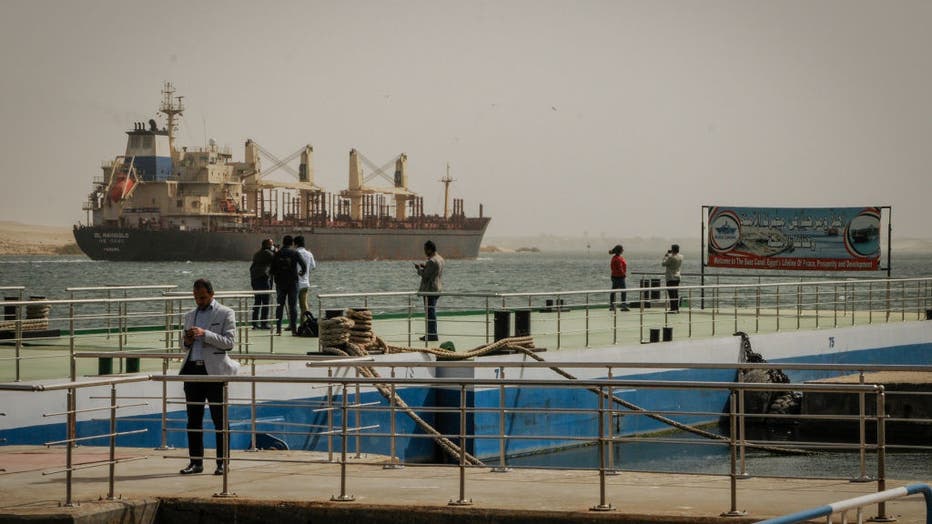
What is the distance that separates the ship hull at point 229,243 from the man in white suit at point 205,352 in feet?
415

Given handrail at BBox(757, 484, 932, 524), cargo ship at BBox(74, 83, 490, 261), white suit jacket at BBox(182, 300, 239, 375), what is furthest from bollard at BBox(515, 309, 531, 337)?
cargo ship at BBox(74, 83, 490, 261)

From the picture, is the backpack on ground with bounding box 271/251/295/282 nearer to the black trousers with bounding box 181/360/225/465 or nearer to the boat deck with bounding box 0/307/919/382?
the boat deck with bounding box 0/307/919/382

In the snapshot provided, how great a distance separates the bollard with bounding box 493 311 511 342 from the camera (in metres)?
21.2

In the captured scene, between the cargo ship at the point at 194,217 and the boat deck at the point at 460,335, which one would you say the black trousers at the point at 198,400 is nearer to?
the boat deck at the point at 460,335

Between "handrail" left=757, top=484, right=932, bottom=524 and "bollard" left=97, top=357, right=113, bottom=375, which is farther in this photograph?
"bollard" left=97, top=357, right=113, bottom=375

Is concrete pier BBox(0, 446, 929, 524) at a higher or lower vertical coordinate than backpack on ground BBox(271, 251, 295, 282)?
lower

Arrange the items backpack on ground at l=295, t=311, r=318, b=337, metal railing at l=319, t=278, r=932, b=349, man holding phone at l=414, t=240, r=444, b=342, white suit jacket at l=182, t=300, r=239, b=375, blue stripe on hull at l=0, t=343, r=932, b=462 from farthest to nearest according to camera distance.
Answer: metal railing at l=319, t=278, r=932, b=349 → backpack on ground at l=295, t=311, r=318, b=337 → man holding phone at l=414, t=240, r=444, b=342 → blue stripe on hull at l=0, t=343, r=932, b=462 → white suit jacket at l=182, t=300, r=239, b=375

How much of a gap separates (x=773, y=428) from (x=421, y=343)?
6.02 m

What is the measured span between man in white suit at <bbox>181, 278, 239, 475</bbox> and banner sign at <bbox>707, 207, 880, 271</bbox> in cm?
2172

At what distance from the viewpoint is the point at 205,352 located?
36.8ft

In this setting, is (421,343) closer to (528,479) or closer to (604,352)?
(604,352)

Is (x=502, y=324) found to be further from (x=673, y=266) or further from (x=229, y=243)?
(x=229, y=243)

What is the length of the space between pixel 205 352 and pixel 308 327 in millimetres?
11121

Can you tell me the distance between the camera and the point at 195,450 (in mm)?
11312
